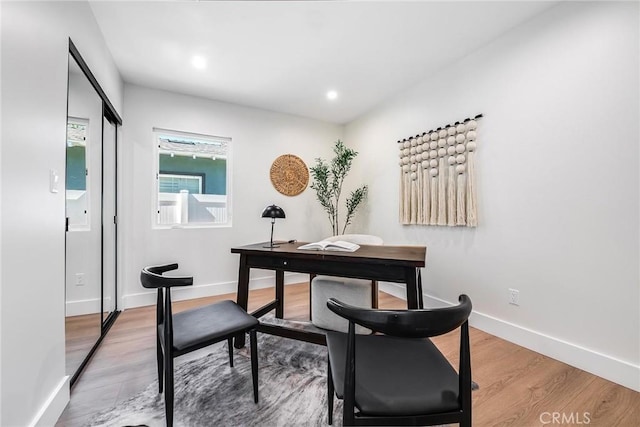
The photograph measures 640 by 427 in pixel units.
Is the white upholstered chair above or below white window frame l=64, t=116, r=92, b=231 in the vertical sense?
below

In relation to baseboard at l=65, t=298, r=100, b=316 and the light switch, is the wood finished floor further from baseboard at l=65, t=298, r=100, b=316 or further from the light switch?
the light switch

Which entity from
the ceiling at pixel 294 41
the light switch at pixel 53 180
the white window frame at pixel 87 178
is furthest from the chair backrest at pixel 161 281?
the ceiling at pixel 294 41

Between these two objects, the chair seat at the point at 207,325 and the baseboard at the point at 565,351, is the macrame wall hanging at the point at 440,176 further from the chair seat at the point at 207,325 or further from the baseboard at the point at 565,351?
the chair seat at the point at 207,325

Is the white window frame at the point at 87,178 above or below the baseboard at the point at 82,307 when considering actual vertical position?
above

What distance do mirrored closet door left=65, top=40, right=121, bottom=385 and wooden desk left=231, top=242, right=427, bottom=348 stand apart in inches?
39.2

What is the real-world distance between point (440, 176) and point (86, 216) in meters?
3.04

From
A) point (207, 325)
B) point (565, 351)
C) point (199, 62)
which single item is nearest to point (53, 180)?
point (207, 325)

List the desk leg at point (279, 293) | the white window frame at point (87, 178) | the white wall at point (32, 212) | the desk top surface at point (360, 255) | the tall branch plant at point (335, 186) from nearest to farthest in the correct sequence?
1. the white wall at point (32, 212)
2. the desk top surface at point (360, 255)
3. the white window frame at point (87, 178)
4. the desk leg at point (279, 293)
5. the tall branch plant at point (335, 186)

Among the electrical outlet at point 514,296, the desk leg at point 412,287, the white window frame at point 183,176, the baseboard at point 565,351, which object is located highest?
the white window frame at point 183,176

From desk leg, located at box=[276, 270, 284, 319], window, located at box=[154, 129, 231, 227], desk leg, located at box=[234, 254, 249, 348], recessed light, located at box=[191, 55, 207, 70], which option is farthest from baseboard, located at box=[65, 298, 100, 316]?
recessed light, located at box=[191, 55, 207, 70]

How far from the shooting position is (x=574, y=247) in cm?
187

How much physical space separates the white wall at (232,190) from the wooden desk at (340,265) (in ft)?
5.11

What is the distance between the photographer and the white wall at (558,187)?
1658mm

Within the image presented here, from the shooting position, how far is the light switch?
1353 millimetres
